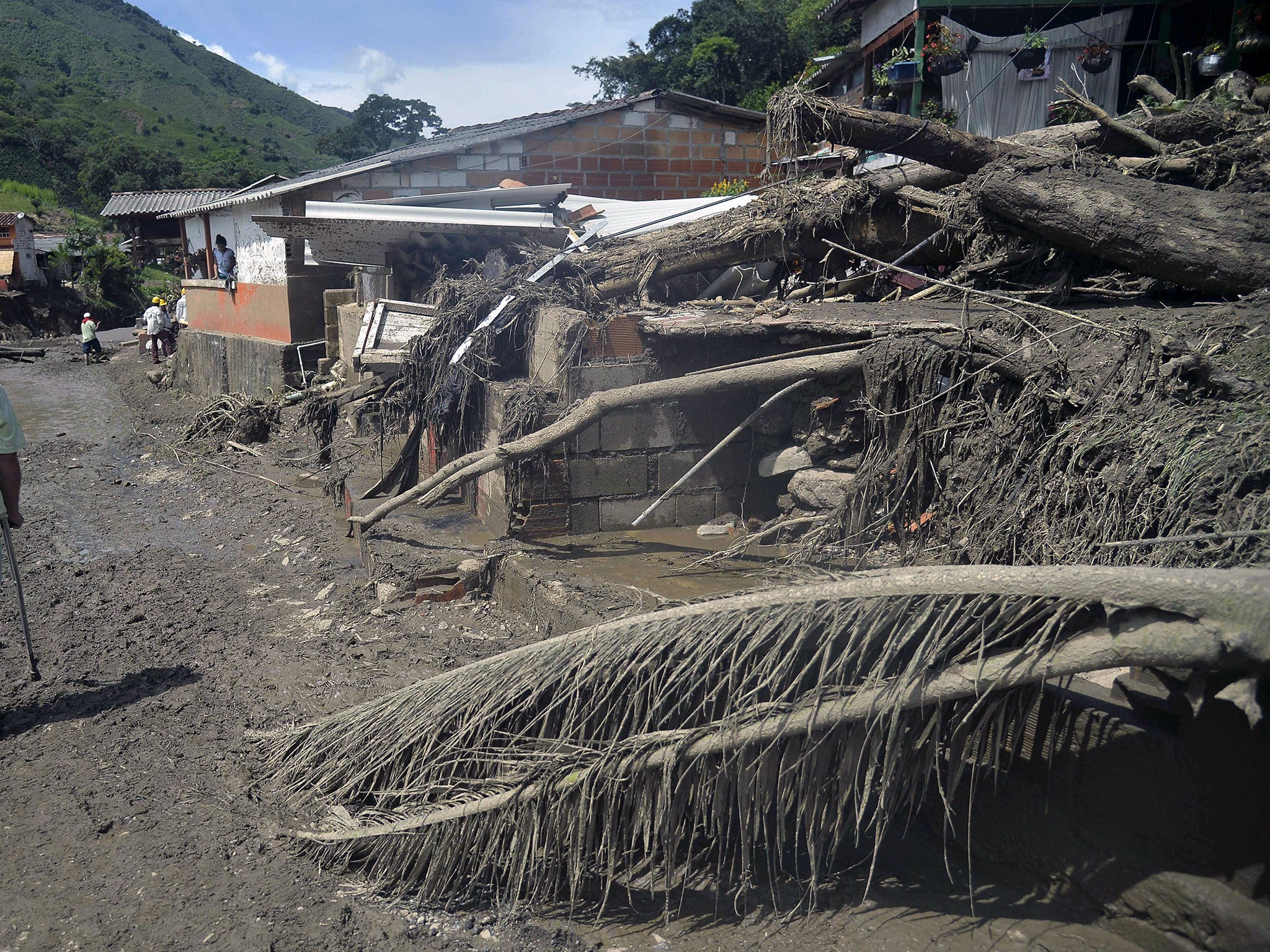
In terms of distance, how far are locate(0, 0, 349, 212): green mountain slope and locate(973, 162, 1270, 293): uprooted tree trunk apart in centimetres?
5624

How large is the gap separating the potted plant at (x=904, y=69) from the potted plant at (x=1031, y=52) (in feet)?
4.86

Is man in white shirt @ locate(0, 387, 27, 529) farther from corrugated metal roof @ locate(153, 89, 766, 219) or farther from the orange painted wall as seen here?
the orange painted wall

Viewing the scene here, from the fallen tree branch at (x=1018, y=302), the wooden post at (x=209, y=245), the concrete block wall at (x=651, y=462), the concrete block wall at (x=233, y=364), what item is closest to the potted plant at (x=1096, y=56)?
the fallen tree branch at (x=1018, y=302)

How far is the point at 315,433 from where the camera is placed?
9.66m

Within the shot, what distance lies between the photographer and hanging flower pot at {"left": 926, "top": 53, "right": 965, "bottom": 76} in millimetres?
13992

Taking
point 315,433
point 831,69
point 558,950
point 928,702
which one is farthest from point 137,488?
point 831,69

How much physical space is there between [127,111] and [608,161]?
76548mm

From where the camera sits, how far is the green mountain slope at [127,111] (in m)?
53.4

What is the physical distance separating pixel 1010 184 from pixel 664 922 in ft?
15.1

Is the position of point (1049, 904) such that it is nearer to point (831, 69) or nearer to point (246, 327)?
point (246, 327)

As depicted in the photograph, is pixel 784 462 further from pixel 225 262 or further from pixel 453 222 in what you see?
pixel 225 262

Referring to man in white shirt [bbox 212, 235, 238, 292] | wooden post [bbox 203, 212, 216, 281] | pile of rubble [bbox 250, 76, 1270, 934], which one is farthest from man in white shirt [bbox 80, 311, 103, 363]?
pile of rubble [bbox 250, 76, 1270, 934]

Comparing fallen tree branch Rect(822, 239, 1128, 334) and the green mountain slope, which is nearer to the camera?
fallen tree branch Rect(822, 239, 1128, 334)

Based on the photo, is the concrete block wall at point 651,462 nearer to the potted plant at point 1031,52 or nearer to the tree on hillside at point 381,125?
the potted plant at point 1031,52
